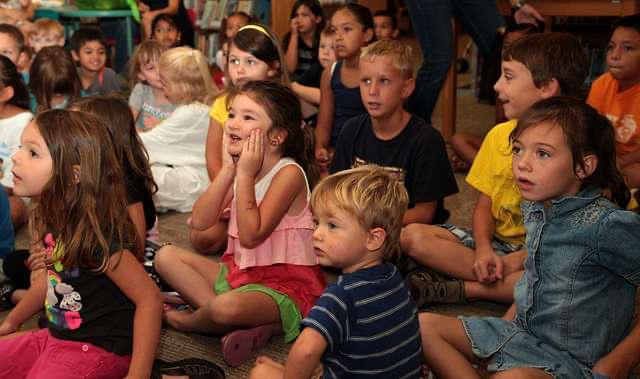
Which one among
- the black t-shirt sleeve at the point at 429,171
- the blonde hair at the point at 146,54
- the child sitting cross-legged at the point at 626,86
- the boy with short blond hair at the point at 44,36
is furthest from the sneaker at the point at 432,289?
the boy with short blond hair at the point at 44,36

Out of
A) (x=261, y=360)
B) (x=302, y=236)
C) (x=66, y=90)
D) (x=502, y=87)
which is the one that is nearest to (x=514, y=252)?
(x=502, y=87)

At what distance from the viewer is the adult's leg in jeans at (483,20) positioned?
10.8 feet

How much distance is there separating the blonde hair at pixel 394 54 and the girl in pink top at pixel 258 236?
42 cm

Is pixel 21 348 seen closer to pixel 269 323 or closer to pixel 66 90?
pixel 269 323

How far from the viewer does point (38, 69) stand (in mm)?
3299

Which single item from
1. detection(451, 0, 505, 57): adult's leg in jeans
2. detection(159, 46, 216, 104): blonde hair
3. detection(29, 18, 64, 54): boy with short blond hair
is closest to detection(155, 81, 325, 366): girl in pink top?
detection(159, 46, 216, 104): blonde hair

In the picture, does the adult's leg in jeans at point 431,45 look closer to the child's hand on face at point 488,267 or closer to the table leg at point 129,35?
the child's hand on face at point 488,267

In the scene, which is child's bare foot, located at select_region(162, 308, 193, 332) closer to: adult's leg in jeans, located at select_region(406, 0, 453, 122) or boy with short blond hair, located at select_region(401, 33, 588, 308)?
boy with short blond hair, located at select_region(401, 33, 588, 308)

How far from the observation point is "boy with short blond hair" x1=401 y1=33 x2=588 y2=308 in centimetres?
212

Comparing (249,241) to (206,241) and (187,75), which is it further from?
(187,75)

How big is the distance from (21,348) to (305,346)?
2.32 ft

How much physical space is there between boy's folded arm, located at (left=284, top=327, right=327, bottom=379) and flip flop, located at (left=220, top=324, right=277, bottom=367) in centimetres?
51

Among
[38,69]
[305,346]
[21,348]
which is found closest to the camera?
[305,346]

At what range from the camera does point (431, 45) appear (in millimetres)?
3232
